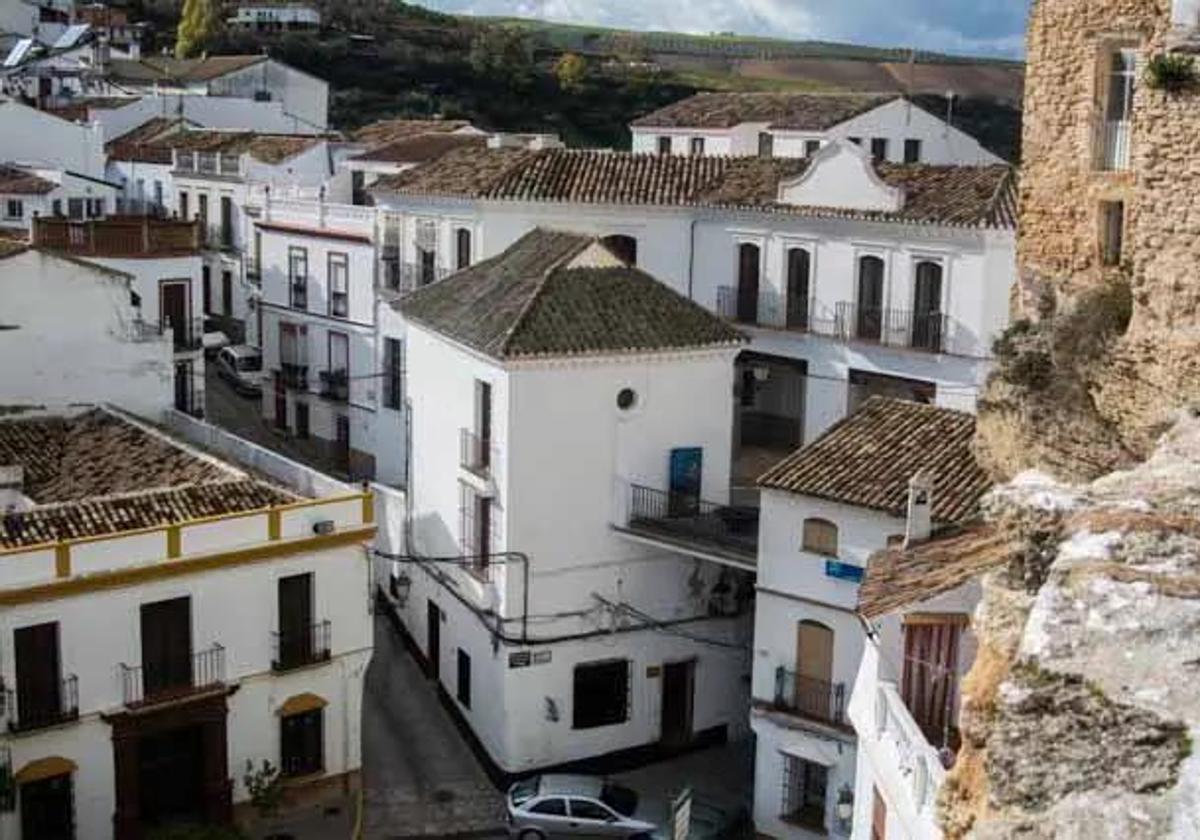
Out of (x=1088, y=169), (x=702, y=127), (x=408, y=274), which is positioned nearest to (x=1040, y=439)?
(x=1088, y=169)

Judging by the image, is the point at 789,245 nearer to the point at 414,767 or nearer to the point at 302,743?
the point at 414,767

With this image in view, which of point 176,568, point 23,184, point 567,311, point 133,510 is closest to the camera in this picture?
point 176,568

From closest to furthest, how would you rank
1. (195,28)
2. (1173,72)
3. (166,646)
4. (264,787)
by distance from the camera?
(1173,72) → (166,646) → (264,787) → (195,28)

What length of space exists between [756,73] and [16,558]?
71.4m

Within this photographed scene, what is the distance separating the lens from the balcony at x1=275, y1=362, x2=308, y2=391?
41812mm

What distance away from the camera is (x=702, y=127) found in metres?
47.3

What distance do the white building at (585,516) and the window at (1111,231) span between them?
1001 centimetres

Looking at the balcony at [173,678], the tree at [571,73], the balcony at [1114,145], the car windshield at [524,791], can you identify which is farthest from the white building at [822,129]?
the tree at [571,73]

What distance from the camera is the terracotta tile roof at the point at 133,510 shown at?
21344 millimetres

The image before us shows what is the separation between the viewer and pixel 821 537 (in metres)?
23.0

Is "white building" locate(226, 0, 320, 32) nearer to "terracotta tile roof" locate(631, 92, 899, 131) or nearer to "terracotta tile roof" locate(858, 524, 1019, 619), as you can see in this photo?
"terracotta tile roof" locate(631, 92, 899, 131)

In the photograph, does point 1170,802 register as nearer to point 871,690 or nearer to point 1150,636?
point 1150,636

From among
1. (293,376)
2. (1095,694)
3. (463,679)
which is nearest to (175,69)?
(293,376)

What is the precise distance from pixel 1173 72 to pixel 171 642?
14969 millimetres
